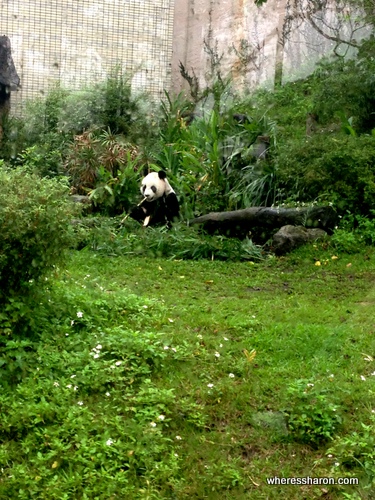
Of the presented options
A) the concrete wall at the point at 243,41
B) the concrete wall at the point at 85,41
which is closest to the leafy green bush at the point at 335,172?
the concrete wall at the point at 243,41

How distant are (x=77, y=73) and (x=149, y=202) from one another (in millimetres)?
6467

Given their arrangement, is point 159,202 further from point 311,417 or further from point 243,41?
point 243,41

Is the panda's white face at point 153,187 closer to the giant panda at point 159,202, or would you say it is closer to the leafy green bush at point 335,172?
the giant panda at point 159,202

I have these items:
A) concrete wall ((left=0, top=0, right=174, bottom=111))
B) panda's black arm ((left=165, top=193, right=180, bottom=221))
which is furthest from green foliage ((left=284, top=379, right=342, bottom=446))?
concrete wall ((left=0, top=0, right=174, bottom=111))

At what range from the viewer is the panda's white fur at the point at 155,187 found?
1038 centimetres

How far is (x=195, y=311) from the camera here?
599 cm

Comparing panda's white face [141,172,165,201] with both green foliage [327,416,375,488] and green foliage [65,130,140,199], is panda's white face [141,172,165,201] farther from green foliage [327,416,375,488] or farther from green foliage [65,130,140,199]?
green foliage [327,416,375,488]

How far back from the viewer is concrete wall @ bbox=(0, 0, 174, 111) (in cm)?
1546

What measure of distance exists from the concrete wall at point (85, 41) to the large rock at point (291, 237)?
26.3 ft

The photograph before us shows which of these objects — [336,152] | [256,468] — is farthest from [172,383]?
[336,152]

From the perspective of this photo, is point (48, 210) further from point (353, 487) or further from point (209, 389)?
point (353, 487)

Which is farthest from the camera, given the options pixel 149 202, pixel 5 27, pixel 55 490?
pixel 5 27

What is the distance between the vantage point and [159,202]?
10.5 meters

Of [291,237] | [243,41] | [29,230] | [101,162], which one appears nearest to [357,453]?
[29,230]
